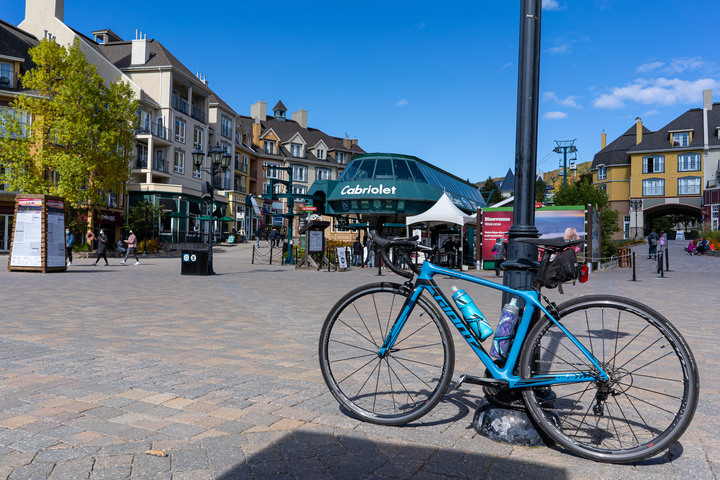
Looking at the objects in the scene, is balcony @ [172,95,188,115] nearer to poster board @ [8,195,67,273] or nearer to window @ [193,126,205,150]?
window @ [193,126,205,150]

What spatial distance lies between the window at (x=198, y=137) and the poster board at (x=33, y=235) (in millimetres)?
34272

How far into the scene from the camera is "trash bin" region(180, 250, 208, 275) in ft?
59.1

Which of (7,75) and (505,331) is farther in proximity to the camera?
(7,75)

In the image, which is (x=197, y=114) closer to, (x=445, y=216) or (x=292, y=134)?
(x=292, y=134)

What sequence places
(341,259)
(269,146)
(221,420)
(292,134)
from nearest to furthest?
1. (221,420)
2. (341,259)
3. (269,146)
4. (292,134)

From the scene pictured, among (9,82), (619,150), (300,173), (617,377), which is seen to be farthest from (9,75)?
(619,150)

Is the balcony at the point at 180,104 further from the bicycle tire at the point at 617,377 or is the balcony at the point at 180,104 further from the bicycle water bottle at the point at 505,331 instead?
the bicycle tire at the point at 617,377

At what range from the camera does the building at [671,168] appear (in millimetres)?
60438

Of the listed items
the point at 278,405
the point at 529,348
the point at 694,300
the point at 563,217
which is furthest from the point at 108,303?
the point at 563,217

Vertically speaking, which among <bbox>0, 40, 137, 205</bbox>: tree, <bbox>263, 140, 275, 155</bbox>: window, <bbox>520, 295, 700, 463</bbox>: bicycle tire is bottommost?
<bbox>520, 295, 700, 463</bbox>: bicycle tire

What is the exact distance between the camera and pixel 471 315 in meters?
3.12

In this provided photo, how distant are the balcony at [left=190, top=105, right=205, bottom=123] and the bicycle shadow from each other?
169 ft

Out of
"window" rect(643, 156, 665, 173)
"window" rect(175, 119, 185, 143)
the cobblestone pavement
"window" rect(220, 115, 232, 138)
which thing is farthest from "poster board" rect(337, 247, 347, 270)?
"window" rect(643, 156, 665, 173)

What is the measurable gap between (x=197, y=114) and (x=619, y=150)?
5264 centimetres
